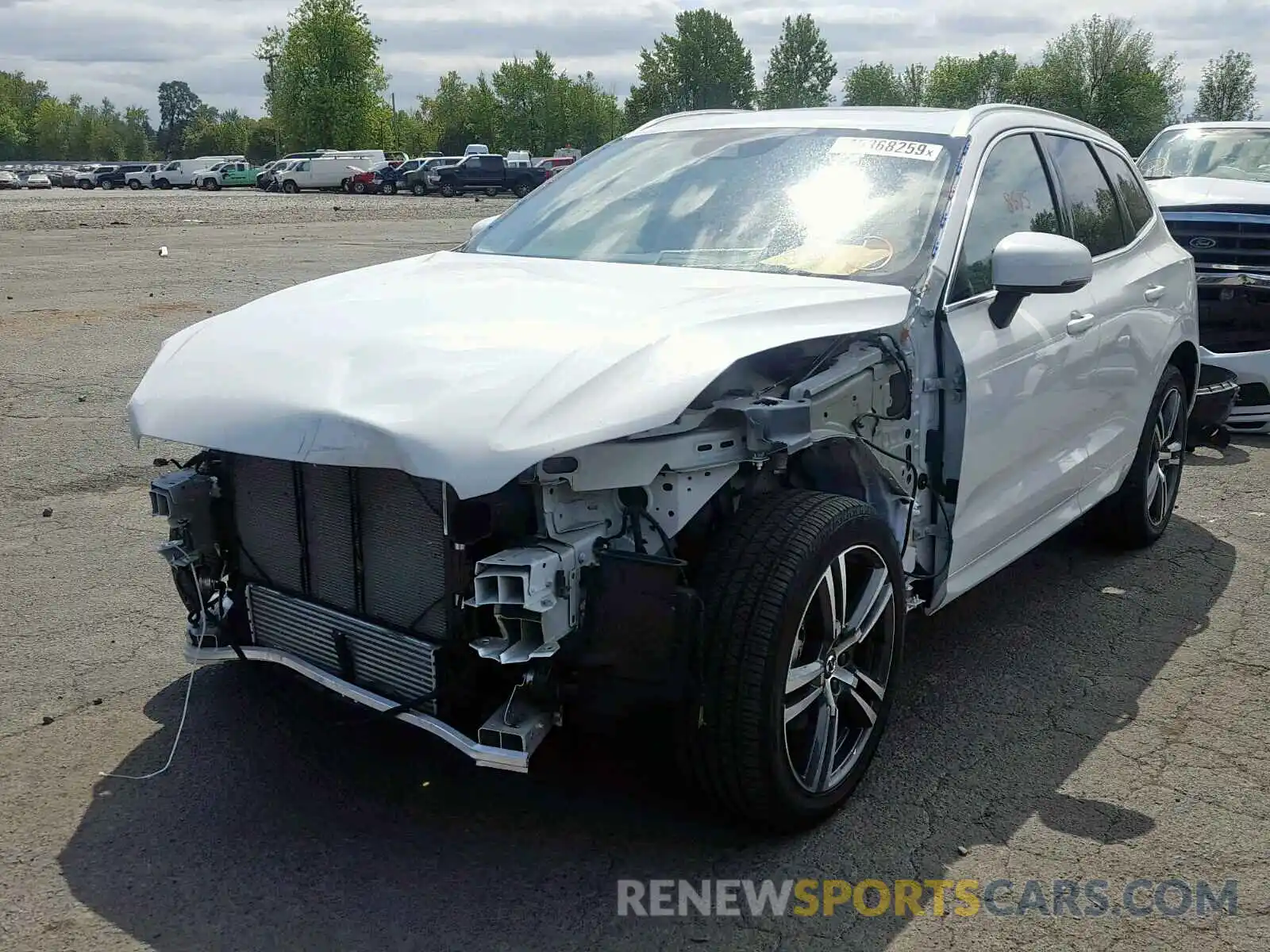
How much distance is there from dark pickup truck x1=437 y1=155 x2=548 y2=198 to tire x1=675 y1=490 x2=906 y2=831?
47.8 metres

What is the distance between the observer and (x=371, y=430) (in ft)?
8.86

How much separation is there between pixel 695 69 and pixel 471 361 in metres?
115

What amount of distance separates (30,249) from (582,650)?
20.7 metres

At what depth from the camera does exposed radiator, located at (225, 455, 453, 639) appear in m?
3.02

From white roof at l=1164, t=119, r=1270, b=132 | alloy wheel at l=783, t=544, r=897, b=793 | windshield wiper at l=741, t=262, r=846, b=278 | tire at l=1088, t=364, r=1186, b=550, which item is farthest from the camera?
white roof at l=1164, t=119, r=1270, b=132

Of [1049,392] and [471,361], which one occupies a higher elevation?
[471,361]

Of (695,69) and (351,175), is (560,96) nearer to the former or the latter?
(695,69)

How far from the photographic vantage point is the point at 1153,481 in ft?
18.4

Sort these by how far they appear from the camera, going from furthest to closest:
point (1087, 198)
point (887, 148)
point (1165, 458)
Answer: point (1165, 458) < point (1087, 198) < point (887, 148)

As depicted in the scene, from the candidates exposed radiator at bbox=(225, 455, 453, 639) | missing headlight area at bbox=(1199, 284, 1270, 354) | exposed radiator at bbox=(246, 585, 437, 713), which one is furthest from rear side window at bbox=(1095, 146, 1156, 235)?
exposed radiator at bbox=(246, 585, 437, 713)

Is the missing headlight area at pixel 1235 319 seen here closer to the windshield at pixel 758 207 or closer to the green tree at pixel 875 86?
the windshield at pixel 758 207

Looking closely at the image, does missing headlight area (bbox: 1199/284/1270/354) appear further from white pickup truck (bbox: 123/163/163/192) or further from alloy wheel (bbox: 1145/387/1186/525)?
white pickup truck (bbox: 123/163/163/192)

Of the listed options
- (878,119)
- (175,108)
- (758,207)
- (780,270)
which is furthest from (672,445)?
(175,108)

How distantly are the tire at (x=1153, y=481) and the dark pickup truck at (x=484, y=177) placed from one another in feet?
150
